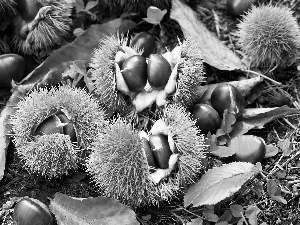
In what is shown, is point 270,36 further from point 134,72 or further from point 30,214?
point 30,214

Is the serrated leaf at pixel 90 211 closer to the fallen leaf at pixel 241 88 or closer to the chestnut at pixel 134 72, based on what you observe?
the chestnut at pixel 134 72

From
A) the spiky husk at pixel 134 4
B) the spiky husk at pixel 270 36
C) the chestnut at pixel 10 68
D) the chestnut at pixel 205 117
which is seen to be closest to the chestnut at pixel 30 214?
the chestnut at pixel 10 68

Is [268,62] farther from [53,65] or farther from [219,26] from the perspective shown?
[53,65]

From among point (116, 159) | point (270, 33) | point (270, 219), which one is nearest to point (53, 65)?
point (116, 159)

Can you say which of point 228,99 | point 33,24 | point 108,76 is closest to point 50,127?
point 108,76

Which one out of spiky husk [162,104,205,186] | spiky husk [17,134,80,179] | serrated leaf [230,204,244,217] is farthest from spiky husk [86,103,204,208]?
serrated leaf [230,204,244,217]

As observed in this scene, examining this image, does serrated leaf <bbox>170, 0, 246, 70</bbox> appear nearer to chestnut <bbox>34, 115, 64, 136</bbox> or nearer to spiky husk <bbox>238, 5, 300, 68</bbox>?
spiky husk <bbox>238, 5, 300, 68</bbox>
